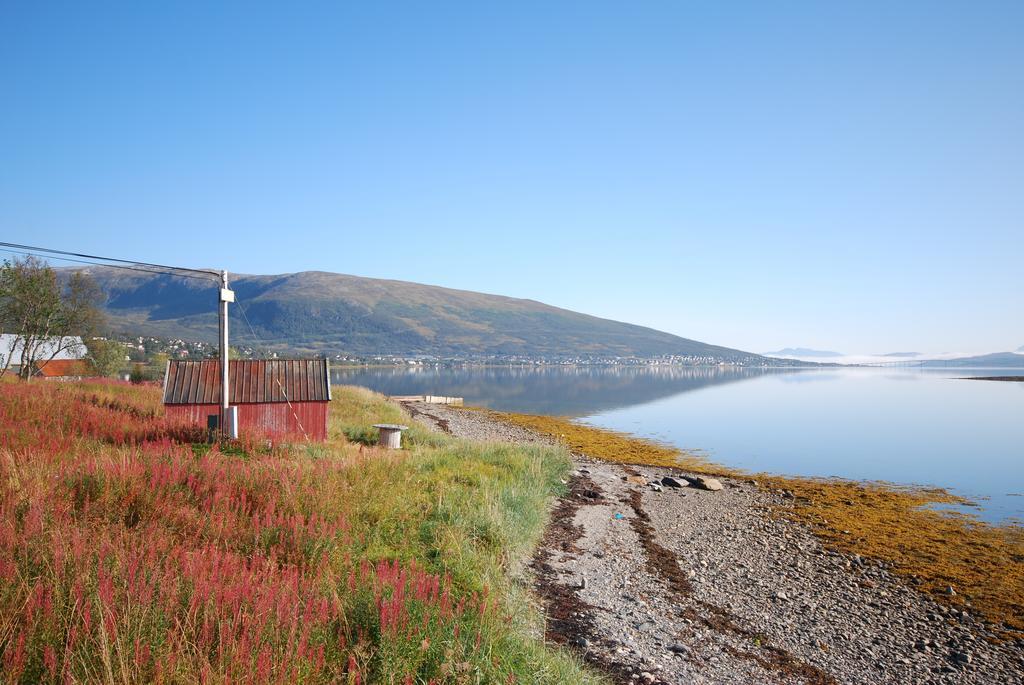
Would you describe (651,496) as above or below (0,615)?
below

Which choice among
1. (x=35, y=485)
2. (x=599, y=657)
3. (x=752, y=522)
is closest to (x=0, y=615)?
(x=35, y=485)

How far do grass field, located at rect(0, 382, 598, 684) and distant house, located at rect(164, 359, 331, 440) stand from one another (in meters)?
8.10

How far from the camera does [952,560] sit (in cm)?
1603

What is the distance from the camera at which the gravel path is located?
8523 millimetres

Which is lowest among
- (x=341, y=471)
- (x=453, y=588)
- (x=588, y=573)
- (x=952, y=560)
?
(x=952, y=560)

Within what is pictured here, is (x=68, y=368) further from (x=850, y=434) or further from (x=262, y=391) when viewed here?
(x=850, y=434)

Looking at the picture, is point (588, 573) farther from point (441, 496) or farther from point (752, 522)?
point (752, 522)

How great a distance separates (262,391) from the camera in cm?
2181

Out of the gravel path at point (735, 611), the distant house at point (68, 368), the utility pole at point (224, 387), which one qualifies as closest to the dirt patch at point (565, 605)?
the gravel path at point (735, 611)

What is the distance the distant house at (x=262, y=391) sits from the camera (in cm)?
2117

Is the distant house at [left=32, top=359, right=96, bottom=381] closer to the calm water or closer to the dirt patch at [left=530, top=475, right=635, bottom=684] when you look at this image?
the calm water

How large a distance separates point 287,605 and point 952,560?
17467 millimetres

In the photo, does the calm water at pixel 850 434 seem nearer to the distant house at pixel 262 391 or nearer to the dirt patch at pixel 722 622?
the dirt patch at pixel 722 622

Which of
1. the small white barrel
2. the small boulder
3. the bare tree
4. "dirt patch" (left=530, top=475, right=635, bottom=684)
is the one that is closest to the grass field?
"dirt patch" (left=530, top=475, right=635, bottom=684)
